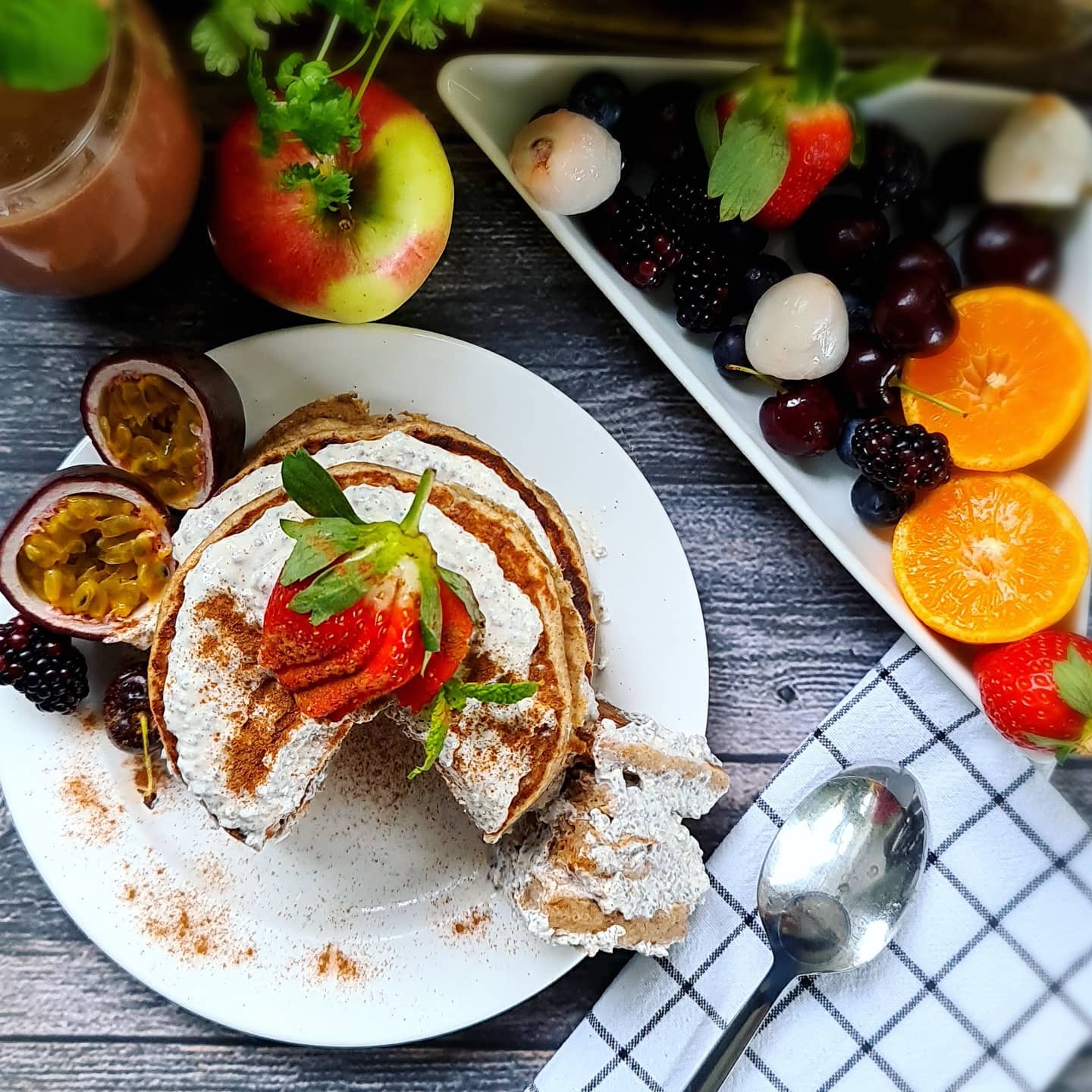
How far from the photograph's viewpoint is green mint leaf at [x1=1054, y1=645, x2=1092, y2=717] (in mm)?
1495

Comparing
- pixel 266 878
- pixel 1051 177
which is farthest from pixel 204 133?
pixel 1051 177

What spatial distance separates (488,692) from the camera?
1.35m

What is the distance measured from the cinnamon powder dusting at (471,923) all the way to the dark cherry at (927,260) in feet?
3.88

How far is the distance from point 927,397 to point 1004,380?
111mm

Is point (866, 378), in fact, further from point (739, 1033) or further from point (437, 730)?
point (739, 1033)

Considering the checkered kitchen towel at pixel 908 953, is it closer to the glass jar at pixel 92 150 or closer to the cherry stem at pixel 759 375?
the cherry stem at pixel 759 375

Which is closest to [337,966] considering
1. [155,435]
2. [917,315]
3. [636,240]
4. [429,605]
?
[429,605]

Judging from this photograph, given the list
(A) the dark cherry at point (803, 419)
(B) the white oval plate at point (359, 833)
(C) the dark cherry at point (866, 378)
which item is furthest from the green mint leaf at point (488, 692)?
(C) the dark cherry at point (866, 378)

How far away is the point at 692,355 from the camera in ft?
5.61

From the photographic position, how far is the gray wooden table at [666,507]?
1.75 metres

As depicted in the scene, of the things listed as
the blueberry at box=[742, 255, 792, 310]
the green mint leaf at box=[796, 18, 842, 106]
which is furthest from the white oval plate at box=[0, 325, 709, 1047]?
the green mint leaf at box=[796, 18, 842, 106]

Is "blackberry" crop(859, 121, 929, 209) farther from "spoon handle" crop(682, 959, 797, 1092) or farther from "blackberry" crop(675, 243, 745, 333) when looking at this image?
"spoon handle" crop(682, 959, 797, 1092)

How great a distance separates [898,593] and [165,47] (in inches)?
51.6

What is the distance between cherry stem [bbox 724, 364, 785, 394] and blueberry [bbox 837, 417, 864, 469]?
0.38 feet
